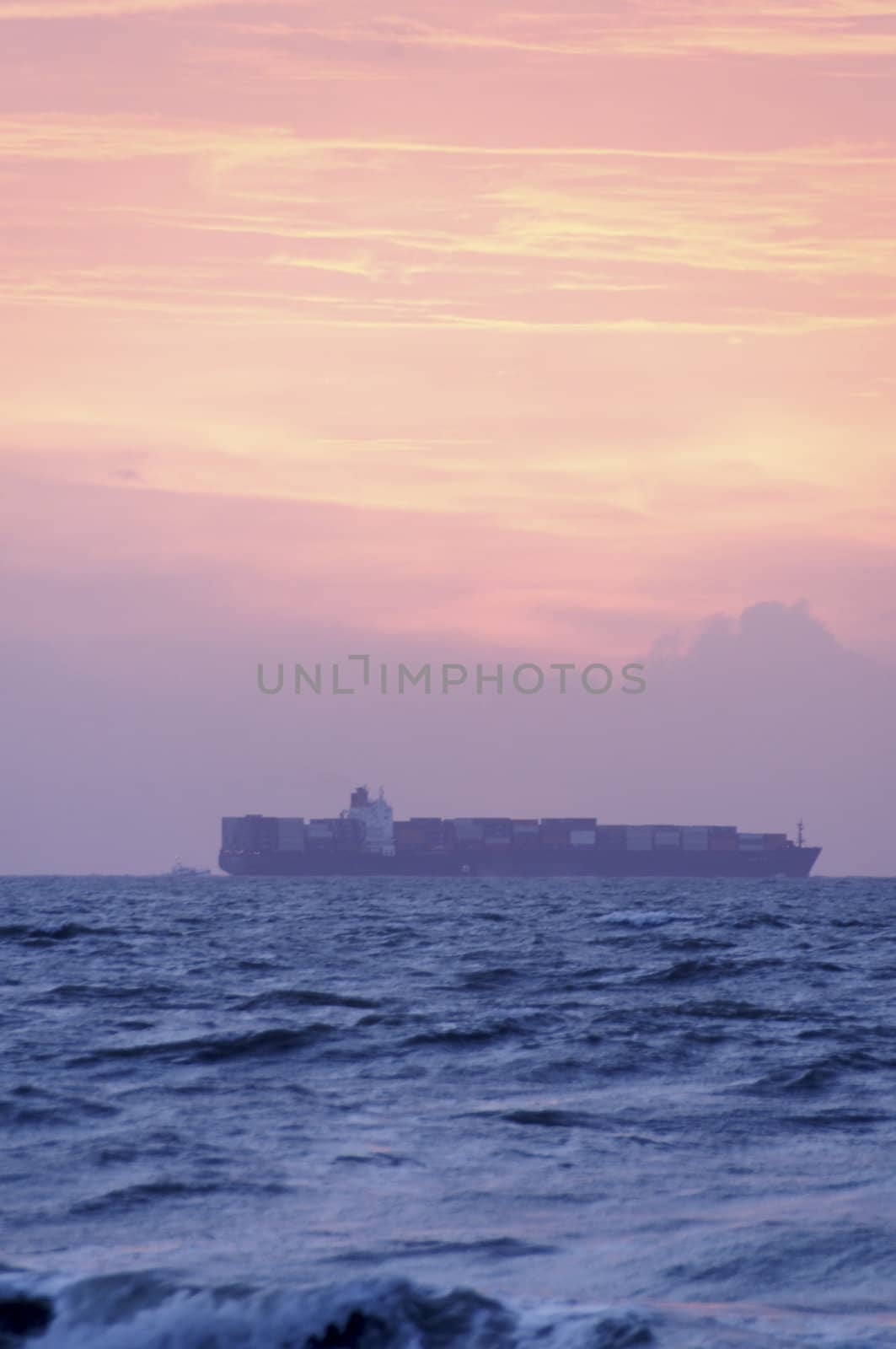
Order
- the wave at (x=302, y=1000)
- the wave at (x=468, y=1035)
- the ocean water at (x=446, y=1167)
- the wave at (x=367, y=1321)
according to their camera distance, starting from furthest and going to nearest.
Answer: the wave at (x=302, y=1000), the wave at (x=468, y=1035), the ocean water at (x=446, y=1167), the wave at (x=367, y=1321)

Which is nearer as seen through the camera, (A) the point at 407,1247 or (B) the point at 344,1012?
(A) the point at 407,1247

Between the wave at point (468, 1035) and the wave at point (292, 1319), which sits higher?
the wave at point (468, 1035)

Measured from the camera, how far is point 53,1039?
21547mm

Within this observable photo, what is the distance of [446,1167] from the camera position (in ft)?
44.7

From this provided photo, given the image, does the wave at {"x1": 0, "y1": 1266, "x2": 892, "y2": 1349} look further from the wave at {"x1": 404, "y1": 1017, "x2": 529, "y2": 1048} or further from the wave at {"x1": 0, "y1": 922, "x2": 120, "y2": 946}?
the wave at {"x1": 0, "y1": 922, "x2": 120, "y2": 946}

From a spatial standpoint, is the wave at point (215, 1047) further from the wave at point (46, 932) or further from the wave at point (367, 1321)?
the wave at point (46, 932)

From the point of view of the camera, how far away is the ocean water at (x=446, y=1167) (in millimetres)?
9648

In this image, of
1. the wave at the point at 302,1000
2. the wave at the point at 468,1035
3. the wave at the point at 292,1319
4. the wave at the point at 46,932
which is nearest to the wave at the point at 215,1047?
the wave at the point at 468,1035

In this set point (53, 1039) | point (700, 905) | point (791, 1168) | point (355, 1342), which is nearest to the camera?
point (355, 1342)

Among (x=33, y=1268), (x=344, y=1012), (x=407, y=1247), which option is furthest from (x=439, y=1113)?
(x=344, y=1012)

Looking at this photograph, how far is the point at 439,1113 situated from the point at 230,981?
15.7 metres

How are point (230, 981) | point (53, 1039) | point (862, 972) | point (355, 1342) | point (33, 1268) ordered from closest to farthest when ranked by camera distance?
point (355, 1342) → point (33, 1268) → point (53, 1039) → point (230, 981) → point (862, 972)

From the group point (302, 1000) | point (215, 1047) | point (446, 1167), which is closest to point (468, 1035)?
point (215, 1047)

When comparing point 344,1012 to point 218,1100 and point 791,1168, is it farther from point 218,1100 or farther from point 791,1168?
point 791,1168
